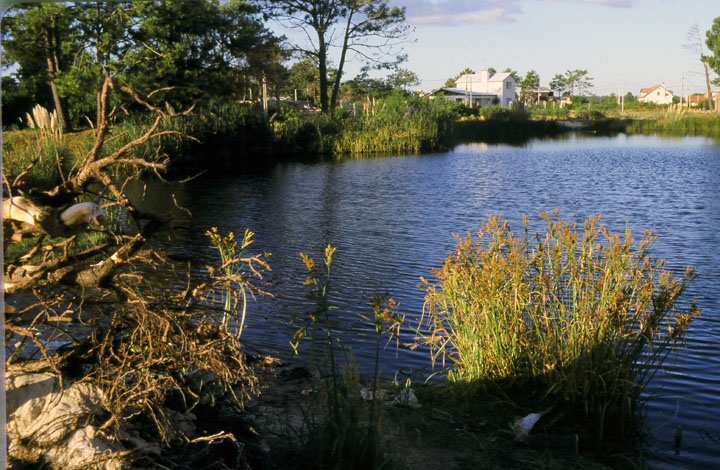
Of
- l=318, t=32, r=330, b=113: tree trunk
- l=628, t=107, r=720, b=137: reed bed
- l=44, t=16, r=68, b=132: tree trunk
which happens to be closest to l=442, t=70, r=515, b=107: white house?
l=628, t=107, r=720, b=137: reed bed

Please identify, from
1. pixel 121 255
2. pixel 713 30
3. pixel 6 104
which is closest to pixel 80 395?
pixel 121 255

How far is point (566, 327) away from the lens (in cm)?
430

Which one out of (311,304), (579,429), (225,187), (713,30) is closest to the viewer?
(579,429)

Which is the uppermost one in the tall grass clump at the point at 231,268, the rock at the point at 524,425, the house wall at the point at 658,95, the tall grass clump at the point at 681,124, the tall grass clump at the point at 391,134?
the house wall at the point at 658,95

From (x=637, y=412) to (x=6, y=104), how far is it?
25.3 m

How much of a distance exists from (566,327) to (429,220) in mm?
8678

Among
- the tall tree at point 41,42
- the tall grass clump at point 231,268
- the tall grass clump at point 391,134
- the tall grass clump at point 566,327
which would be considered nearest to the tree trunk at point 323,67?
the tall grass clump at point 391,134

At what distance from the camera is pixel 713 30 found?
6062cm

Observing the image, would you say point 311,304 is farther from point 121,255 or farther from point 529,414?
point 121,255

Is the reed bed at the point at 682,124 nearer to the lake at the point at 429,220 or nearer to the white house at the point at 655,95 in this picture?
the lake at the point at 429,220

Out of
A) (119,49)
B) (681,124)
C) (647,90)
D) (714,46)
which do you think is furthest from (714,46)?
(647,90)

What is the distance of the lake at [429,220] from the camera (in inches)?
207

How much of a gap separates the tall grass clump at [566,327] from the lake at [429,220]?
1.39ft

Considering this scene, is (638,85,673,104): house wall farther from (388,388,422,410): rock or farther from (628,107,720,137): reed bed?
(388,388,422,410): rock
